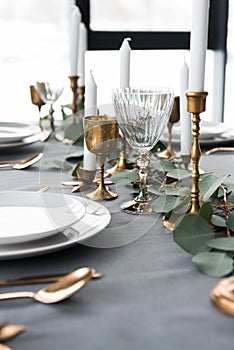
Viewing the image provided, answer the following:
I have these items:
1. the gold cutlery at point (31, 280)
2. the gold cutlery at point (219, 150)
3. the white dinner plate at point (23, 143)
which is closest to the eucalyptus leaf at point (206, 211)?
the gold cutlery at point (31, 280)

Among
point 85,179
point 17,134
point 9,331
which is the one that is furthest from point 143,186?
point 17,134

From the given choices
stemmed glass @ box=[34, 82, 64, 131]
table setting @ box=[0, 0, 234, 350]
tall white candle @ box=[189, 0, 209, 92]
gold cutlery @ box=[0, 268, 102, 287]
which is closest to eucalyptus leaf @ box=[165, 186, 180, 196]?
table setting @ box=[0, 0, 234, 350]

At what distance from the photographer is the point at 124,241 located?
847 mm

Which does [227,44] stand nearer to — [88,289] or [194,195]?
[194,195]

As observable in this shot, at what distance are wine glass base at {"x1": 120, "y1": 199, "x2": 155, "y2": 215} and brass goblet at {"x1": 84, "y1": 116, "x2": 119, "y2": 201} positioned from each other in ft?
0.22

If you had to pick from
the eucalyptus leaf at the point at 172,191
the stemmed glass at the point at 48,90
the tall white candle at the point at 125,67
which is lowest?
the eucalyptus leaf at the point at 172,191

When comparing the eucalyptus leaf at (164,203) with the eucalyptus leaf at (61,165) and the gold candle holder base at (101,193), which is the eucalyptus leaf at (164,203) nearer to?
the gold candle holder base at (101,193)

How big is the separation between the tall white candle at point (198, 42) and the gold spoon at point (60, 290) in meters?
0.37

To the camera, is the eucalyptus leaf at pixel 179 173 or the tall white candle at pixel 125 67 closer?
the eucalyptus leaf at pixel 179 173

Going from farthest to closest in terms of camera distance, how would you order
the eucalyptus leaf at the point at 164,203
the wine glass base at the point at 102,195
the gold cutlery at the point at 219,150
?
the gold cutlery at the point at 219,150, the wine glass base at the point at 102,195, the eucalyptus leaf at the point at 164,203

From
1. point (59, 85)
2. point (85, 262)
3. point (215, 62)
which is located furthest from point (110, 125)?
point (215, 62)

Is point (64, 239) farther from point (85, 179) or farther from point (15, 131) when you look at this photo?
point (15, 131)

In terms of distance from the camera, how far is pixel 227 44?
344cm

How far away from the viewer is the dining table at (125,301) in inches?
22.4
